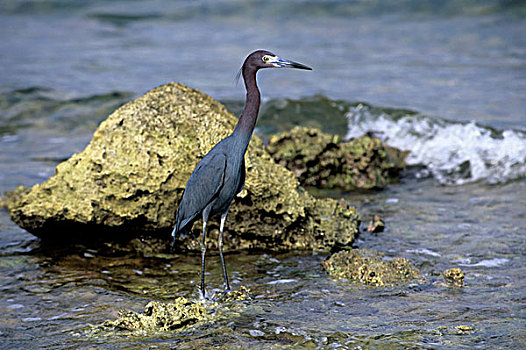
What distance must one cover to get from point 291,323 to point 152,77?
10103 mm

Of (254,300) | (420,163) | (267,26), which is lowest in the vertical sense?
(254,300)

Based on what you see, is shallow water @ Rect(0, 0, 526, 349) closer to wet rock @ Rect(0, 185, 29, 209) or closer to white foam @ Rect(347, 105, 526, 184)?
white foam @ Rect(347, 105, 526, 184)

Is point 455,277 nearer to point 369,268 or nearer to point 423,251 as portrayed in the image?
point 369,268

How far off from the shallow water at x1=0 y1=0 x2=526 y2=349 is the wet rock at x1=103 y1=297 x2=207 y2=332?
0.32 feet

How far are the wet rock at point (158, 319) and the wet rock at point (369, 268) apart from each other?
4.34 feet

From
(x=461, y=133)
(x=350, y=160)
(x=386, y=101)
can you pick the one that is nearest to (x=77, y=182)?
(x=350, y=160)

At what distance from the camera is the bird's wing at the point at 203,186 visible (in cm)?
428

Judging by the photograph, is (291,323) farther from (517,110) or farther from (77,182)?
(517,110)

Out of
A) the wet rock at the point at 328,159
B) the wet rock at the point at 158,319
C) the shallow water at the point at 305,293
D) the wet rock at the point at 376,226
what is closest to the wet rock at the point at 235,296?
the shallow water at the point at 305,293

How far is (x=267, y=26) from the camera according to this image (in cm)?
1764

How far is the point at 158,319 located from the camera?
381 centimetres

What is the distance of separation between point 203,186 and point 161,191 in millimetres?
831

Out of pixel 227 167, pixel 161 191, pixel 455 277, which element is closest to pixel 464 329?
pixel 455 277

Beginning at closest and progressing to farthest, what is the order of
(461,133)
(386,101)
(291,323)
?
(291,323) → (461,133) → (386,101)
